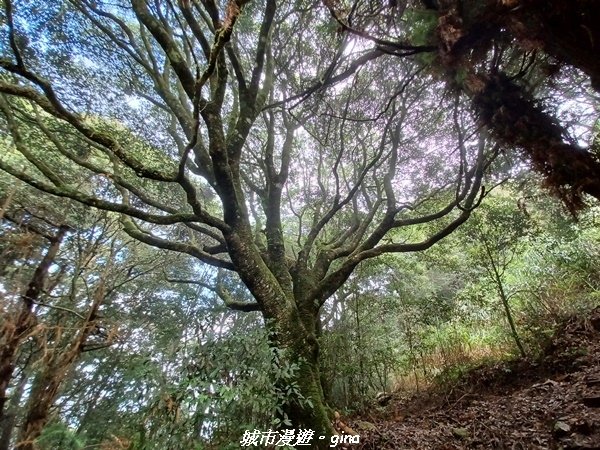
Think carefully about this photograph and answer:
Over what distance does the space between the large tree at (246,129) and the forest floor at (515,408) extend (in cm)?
143

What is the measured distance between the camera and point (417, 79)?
5988mm

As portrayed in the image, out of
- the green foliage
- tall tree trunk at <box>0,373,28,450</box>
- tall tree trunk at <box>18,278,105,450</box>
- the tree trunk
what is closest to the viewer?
tall tree trunk at <box>18,278,105,450</box>

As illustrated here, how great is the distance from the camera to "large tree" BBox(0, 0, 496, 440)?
12.0ft

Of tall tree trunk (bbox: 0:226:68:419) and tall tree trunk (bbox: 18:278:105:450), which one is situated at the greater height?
tall tree trunk (bbox: 0:226:68:419)

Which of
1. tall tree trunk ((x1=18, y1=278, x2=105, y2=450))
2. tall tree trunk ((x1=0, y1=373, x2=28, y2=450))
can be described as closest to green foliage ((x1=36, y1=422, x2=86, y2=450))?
tall tree trunk ((x1=0, y1=373, x2=28, y2=450))

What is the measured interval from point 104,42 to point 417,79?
6163 mm

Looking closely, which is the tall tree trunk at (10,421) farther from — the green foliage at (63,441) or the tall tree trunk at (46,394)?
the tall tree trunk at (46,394)

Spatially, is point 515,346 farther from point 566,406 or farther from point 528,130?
point 528,130

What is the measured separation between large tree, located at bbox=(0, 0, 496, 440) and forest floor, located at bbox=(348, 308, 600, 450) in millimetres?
1428

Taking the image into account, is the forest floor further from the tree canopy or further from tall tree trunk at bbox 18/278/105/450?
tall tree trunk at bbox 18/278/105/450

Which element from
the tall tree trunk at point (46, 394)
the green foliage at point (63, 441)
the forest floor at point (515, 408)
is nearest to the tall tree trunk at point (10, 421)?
the green foliage at point (63, 441)

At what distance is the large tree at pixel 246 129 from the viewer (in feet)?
12.0

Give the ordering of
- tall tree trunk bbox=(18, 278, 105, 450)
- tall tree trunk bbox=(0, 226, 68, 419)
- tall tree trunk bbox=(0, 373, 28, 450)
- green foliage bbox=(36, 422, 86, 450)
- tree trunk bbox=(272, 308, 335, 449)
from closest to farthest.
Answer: tall tree trunk bbox=(18, 278, 105, 450)
tall tree trunk bbox=(0, 226, 68, 419)
tree trunk bbox=(272, 308, 335, 449)
green foliage bbox=(36, 422, 86, 450)
tall tree trunk bbox=(0, 373, 28, 450)

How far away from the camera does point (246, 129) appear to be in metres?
4.69
